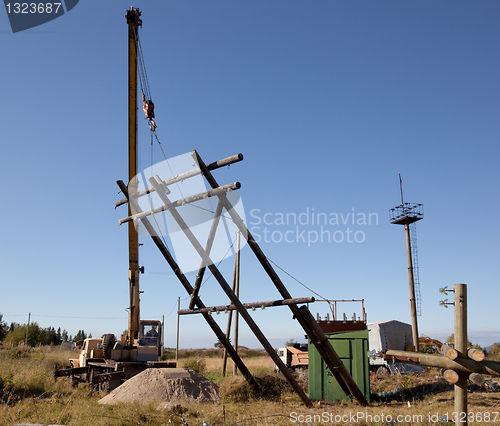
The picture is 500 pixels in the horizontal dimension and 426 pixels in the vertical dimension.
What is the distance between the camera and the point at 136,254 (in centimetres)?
1892

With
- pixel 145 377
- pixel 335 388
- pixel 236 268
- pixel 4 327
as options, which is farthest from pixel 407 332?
pixel 4 327

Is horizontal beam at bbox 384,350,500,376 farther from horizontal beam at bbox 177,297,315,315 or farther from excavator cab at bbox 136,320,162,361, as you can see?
excavator cab at bbox 136,320,162,361

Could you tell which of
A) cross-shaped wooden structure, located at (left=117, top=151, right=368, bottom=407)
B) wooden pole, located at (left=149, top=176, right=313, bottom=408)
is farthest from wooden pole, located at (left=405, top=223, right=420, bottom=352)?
wooden pole, located at (left=149, top=176, right=313, bottom=408)

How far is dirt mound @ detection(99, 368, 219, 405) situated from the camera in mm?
11702

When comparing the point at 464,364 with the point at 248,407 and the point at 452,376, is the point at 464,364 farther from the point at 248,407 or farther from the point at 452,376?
the point at 248,407

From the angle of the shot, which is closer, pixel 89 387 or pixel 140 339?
pixel 89 387

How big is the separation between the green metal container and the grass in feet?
2.46

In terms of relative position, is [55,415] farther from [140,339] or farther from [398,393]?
[398,393]

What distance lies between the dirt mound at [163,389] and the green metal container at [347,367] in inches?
125

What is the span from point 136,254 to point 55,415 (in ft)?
32.5

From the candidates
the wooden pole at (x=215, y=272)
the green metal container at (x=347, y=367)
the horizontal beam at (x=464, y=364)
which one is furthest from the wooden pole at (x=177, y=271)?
the horizontal beam at (x=464, y=364)

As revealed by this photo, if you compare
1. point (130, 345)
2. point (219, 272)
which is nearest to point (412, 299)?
point (130, 345)

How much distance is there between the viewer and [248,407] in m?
11.4

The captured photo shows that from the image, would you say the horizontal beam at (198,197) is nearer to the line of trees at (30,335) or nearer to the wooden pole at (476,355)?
the wooden pole at (476,355)
